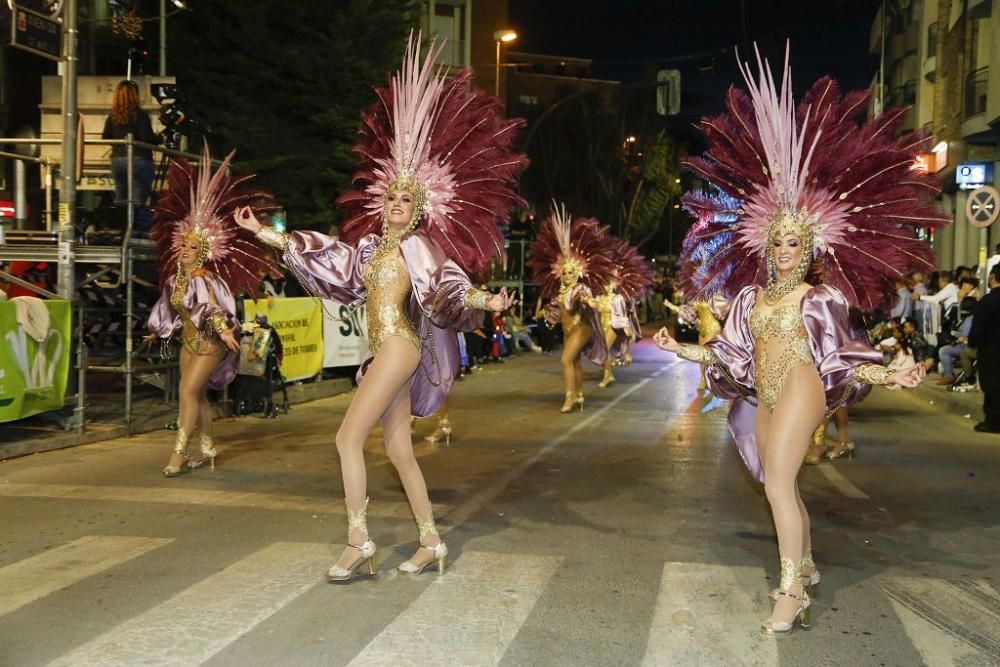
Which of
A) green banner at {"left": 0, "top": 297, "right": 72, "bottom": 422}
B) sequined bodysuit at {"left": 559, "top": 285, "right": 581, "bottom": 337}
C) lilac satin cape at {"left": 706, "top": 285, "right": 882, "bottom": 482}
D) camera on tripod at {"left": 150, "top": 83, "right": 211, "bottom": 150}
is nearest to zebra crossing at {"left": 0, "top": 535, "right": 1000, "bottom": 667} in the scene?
lilac satin cape at {"left": 706, "top": 285, "right": 882, "bottom": 482}

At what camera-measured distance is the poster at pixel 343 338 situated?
17.0 metres

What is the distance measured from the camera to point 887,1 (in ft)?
160

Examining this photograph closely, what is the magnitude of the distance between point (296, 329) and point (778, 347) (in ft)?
37.3

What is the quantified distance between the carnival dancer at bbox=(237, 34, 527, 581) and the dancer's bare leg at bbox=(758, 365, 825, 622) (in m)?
1.48

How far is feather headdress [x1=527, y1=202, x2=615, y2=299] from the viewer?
16203 millimetres

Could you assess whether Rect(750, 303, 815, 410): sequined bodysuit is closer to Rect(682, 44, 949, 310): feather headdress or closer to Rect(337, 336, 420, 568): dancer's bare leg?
Rect(682, 44, 949, 310): feather headdress

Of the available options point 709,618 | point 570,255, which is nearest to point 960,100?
point 570,255

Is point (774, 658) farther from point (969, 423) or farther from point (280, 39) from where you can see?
point (280, 39)

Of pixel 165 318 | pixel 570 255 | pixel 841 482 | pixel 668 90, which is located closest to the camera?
pixel 841 482

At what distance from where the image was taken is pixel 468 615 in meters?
5.29

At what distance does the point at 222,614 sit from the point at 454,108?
3159mm

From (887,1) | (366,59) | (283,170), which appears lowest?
(283,170)

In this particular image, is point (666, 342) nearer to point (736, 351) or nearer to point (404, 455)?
point (736, 351)

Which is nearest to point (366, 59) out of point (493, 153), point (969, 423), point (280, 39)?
point (280, 39)
